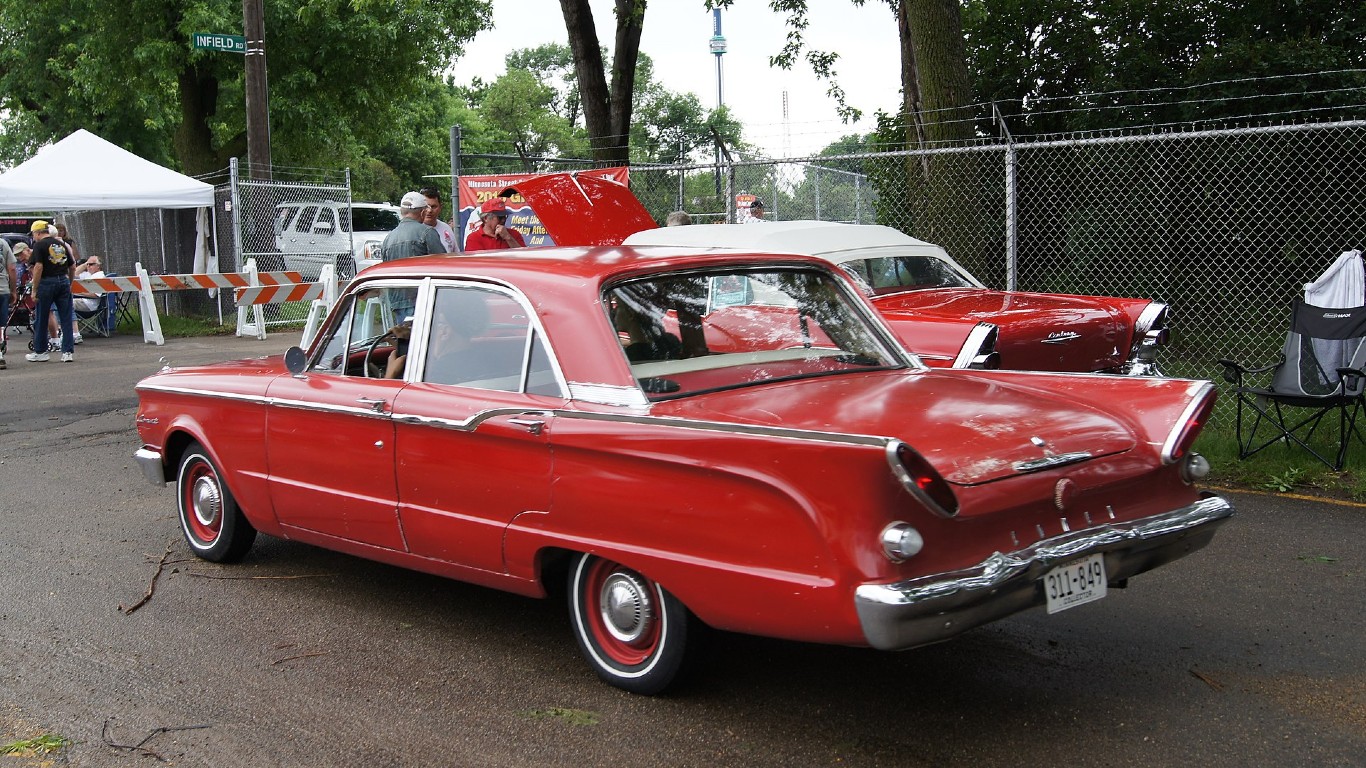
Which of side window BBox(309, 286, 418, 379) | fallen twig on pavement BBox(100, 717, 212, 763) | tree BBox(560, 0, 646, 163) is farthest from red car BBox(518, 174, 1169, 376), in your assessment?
tree BBox(560, 0, 646, 163)

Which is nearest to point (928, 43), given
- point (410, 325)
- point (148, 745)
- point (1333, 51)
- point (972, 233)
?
point (972, 233)

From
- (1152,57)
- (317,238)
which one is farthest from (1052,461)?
(317,238)

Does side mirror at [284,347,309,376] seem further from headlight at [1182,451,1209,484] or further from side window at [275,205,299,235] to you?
side window at [275,205,299,235]

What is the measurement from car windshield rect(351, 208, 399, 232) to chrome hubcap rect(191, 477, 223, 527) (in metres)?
23.8

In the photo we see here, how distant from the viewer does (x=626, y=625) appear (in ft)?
14.1

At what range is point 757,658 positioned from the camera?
4.66 m

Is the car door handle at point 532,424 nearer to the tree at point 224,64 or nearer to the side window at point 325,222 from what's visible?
the tree at point 224,64

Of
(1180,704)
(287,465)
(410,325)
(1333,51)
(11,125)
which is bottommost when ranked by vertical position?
(1180,704)

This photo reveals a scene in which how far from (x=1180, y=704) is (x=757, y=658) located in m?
1.46

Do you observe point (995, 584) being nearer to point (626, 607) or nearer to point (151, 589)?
point (626, 607)

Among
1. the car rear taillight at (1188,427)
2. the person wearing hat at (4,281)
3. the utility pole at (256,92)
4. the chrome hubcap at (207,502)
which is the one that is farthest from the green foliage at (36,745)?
the utility pole at (256,92)

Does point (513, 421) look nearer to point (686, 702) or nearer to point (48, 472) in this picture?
point (686, 702)

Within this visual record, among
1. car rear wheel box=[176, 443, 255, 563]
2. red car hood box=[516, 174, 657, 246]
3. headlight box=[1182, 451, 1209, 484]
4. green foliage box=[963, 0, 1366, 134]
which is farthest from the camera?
green foliage box=[963, 0, 1366, 134]

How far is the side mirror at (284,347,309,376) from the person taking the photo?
552 centimetres
